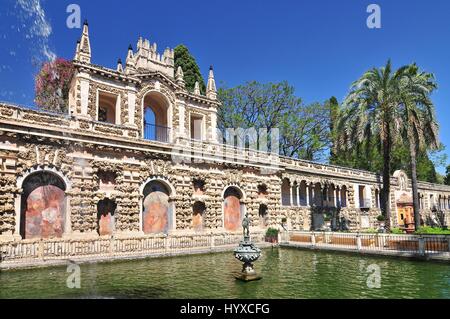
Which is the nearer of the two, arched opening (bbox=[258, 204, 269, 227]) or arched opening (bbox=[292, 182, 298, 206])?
arched opening (bbox=[258, 204, 269, 227])

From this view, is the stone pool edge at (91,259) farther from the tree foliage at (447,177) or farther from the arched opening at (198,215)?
the tree foliage at (447,177)

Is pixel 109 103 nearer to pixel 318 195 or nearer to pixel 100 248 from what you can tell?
pixel 100 248

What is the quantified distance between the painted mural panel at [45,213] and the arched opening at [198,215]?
947 centimetres

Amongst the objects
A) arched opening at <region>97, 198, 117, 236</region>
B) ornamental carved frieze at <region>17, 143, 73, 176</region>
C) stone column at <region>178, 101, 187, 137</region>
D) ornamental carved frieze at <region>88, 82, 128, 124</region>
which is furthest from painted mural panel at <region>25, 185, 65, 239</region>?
stone column at <region>178, 101, 187, 137</region>

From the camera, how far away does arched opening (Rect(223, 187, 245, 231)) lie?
2786 centimetres

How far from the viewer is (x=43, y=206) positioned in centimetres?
1881

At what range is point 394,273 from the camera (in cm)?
1404

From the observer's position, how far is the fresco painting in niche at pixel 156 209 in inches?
915

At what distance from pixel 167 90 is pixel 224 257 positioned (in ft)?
49.7

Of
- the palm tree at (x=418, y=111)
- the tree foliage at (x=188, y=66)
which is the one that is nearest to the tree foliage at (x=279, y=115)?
the tree foliage at (x=188, y=66)

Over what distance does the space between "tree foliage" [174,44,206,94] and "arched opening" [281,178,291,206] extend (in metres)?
17.3

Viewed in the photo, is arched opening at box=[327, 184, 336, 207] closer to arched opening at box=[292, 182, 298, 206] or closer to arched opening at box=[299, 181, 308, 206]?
arched opening at box=[299, 181, 308, 206]
